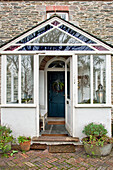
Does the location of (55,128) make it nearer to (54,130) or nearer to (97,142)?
(54,130)

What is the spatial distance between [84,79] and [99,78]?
492 millimetres

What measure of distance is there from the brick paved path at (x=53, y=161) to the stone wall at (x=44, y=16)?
502 cm

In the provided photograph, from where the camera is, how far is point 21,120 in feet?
13.1

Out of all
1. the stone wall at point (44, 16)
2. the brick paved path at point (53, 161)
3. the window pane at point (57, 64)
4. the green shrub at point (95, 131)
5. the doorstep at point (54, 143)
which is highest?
the stone wall at point (44, 16)

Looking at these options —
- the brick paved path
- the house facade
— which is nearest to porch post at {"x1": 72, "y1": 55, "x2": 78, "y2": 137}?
the house facade

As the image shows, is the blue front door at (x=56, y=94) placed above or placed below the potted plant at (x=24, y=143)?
above

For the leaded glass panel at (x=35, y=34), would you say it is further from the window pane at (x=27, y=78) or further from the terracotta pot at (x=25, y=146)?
the terracotta pot at (x=25, y=146)

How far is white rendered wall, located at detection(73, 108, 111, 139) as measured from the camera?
3965mm

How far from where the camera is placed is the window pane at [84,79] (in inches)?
162

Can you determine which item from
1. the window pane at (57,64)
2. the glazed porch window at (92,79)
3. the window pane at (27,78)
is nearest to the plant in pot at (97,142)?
the glazed porch window at (92,79)

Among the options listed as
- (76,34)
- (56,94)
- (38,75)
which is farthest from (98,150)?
(56,94)

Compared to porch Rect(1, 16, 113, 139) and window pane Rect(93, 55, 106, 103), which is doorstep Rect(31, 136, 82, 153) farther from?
window pane Rect(93, 55, 106, 103)

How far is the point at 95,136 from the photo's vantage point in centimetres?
349

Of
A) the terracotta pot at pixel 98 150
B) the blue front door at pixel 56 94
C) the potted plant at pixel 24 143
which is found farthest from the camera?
the blue front door at pixel 56 94
